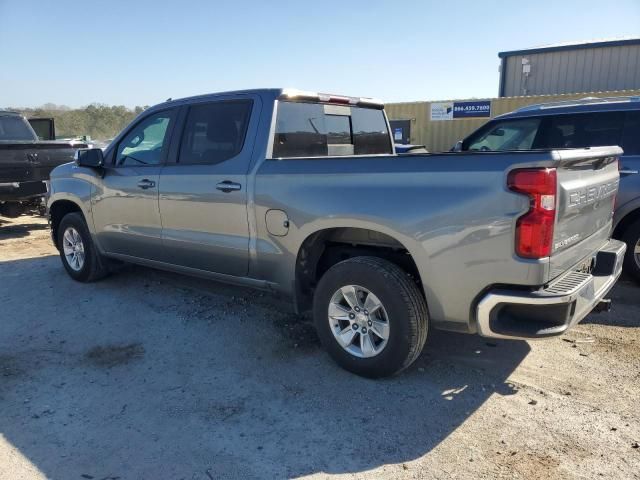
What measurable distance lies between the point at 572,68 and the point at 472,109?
4580 mm

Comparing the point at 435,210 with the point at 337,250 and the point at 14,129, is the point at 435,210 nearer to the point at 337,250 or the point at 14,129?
the point at 337,250

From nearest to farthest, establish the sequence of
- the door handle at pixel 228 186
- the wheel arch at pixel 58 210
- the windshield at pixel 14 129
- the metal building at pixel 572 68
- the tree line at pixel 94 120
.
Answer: the door handle at pixel 228 186 < the wheel arch at pixel 58 210 < the windshield at pixel 14 129 < the metal building at pixel 572 68 < the tree line at pixel 94 120

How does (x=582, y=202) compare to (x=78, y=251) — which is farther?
(x=78, y=251)

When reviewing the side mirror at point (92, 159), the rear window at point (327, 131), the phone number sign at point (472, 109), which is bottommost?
the side mirror at point (92, 159)

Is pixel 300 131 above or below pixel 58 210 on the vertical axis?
above

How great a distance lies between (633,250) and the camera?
5355 millimetres

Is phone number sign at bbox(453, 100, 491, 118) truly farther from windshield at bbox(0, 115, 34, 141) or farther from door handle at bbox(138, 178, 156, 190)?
door handle at bbox(138, 178, 156, 190)

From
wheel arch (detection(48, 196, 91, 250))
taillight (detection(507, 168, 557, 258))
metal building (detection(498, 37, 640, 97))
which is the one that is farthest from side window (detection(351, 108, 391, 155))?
metal building (detection(498, 37, 640, 97))

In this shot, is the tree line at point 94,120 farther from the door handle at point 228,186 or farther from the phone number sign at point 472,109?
the door handle at point 228,186

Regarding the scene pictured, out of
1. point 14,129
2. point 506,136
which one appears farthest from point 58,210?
point 506,136

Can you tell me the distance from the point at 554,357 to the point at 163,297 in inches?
144

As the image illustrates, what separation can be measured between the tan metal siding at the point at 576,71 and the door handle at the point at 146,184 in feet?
55.8

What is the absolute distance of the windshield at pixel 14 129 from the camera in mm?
9680

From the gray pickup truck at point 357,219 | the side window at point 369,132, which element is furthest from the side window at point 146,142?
the side window at point 369,132
